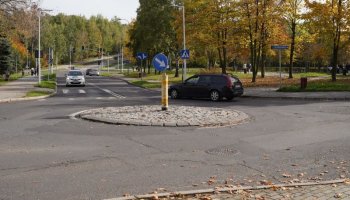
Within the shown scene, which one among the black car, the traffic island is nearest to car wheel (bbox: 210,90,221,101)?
the black car

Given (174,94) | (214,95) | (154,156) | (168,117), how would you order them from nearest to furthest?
(154,156) < (168,117) < (214,95) < (174,94)

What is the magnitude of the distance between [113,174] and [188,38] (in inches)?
1339

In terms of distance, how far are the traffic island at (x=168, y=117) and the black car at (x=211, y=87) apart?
685cm

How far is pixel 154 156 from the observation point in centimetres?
843

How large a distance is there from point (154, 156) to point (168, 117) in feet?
17.7

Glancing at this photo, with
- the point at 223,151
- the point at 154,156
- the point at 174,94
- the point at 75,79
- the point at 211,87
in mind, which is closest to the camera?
the point at 154,156

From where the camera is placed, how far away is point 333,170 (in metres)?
7.37

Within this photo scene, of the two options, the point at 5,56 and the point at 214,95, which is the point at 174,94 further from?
the point at 5,56

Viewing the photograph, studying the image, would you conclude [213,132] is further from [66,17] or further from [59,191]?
[66,17]

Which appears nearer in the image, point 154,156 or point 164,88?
point 154,156

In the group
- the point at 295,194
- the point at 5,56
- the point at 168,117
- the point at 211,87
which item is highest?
the point at 5,56

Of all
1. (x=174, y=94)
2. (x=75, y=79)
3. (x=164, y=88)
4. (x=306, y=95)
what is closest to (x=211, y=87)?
(x=174, y=94)

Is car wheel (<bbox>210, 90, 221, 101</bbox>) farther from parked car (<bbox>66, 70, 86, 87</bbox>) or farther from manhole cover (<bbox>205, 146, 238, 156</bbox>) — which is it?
parked car (<bbox>66, 70, 86, 87</bbox>)

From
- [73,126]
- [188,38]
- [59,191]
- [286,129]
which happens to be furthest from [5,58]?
[59,191]
